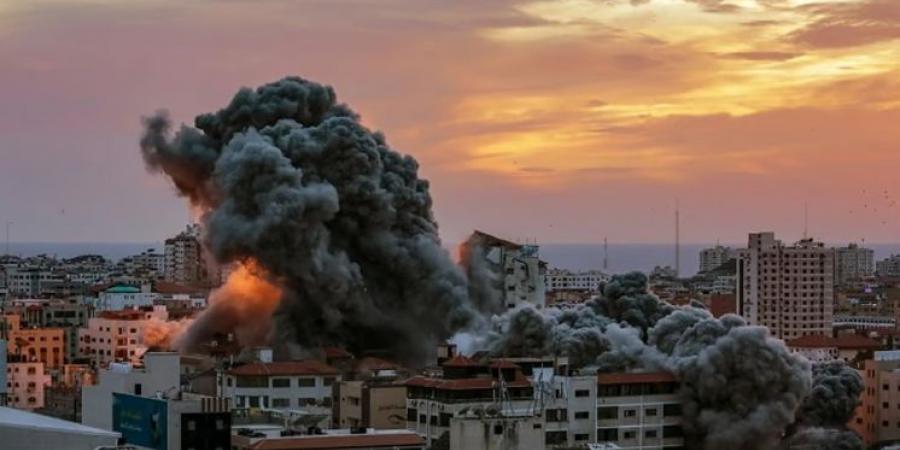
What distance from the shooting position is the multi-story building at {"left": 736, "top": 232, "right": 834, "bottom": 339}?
124 meters

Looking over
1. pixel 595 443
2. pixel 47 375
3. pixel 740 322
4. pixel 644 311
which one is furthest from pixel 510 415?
pixel 47 375

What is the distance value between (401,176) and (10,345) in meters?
22.9

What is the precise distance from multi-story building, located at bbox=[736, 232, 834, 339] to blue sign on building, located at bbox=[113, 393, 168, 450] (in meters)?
76.8

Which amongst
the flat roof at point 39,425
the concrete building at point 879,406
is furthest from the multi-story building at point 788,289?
the flat roof at point 39,425

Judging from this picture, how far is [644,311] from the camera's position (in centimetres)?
7856

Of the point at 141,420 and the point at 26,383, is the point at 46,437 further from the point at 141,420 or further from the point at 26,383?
the point at 26,383

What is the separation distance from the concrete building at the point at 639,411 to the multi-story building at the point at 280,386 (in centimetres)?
840

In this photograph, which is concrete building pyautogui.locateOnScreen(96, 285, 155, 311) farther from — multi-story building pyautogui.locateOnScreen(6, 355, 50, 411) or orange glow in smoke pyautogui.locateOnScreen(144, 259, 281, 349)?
orange glow in smoke pyautogui.locateOnScreen(144, 259, 281, 349)

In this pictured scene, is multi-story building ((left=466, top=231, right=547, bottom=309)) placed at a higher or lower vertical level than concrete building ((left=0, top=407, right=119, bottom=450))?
higher

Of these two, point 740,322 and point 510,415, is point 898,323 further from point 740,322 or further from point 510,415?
point 510,415

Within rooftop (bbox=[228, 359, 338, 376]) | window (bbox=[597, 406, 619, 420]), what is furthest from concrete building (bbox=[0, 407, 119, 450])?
rooftop (bbox=[228, 359, 338, 376])

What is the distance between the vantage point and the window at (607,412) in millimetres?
62531

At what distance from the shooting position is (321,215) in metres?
79.6

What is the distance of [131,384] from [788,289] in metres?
76.8
